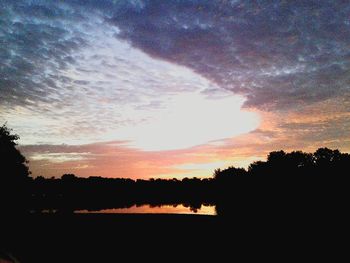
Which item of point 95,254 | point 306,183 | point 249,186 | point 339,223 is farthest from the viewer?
point 249,186

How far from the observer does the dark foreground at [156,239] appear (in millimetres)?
17078

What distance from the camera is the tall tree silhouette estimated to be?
45.0 m

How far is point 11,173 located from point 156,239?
36.9m

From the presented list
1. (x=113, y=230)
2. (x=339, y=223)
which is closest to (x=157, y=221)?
(x=113, y=230)

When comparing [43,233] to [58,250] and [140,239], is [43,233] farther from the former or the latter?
[140,239]

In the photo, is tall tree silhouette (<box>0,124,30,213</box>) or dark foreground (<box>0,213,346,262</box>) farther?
tall tree silhouette (<box>0,124,30,213</box>)

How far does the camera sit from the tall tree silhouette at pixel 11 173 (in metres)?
45.0

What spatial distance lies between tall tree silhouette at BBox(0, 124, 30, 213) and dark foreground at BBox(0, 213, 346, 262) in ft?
82.7

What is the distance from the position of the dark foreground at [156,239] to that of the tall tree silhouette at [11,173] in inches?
992

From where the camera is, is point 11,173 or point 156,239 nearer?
point 156,239

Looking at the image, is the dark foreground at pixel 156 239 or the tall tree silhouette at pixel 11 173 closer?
the dark foreground at pixel 156 239

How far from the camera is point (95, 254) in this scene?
17.3m

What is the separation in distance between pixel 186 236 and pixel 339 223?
13.5m

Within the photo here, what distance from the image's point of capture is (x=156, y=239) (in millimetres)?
19234
